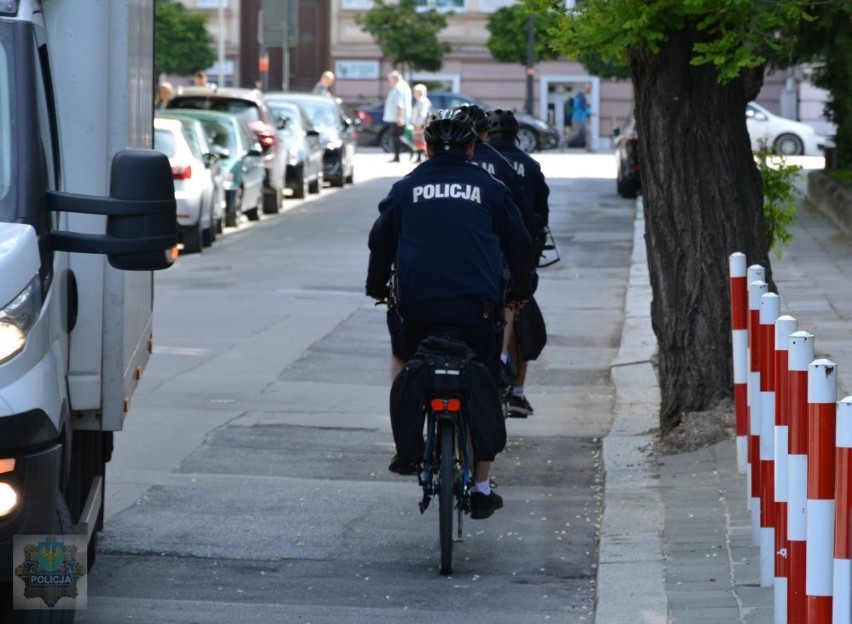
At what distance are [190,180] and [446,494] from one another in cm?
1426

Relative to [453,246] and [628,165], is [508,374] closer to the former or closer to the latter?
[453,246]

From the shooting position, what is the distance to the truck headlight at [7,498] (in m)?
5.02

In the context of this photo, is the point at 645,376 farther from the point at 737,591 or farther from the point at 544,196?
the point at 737,591

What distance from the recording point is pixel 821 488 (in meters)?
4.43

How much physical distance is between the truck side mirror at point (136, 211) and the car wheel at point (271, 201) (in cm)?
2216

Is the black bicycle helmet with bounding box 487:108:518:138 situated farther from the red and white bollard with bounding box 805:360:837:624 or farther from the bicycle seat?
the red and white bollard with bounding box 805:360:837:624

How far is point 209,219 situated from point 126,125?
51.3 ft

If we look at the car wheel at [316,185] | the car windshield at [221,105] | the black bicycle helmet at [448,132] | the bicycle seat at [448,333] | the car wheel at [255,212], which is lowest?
the car wheel at [255,212]

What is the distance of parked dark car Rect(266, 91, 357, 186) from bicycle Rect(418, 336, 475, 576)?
25.1 meters

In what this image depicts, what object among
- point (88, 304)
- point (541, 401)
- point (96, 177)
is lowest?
point (541, 401)

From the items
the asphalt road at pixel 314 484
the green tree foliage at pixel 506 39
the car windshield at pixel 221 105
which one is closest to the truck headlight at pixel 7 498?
the asphalt road at pixel 314 484

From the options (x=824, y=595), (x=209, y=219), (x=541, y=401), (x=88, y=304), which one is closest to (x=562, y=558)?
(x=88, y=304)

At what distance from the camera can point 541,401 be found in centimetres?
1159

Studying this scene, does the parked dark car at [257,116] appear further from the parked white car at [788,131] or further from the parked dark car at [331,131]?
the parked white car at [788,131]
